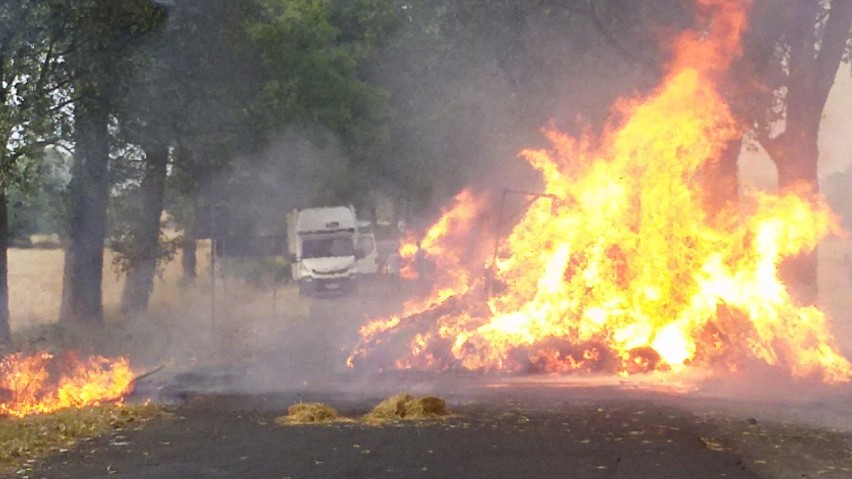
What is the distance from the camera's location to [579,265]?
21.6m

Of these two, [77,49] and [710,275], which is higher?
[77,49]

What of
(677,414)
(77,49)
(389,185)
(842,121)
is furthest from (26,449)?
(389,185)

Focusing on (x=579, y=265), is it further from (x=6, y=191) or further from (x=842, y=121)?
→ (x=842, y=121)

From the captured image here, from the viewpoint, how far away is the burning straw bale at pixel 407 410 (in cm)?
1488

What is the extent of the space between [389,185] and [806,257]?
2833cm

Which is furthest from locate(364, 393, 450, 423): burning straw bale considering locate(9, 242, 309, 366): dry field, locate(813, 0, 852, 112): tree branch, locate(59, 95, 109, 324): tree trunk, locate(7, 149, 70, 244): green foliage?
locate(813, 0, 852, 112): tree branch

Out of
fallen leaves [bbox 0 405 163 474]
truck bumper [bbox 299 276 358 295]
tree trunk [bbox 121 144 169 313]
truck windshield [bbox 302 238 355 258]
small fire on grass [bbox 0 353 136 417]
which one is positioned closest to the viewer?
fallen leaves [bbox 0 405 163 474]

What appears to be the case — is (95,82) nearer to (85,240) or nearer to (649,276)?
(85,240)

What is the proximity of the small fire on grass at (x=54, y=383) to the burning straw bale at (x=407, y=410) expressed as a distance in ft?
13.8

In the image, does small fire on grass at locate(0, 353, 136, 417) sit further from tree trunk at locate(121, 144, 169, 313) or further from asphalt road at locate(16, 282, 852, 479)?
tree trunk at locate(121, 144, 169, 313)

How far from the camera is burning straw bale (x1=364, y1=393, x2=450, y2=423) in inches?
586

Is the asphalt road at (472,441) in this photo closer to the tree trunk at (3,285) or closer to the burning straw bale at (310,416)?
the burning straw bale at (310,416)

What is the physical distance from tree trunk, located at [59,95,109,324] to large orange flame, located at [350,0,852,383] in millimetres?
6224

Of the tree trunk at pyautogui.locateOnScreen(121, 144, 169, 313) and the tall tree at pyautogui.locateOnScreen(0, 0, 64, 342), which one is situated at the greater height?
the tall tree at pyautogui.locateOnScreen(0, 0, 64, 342)
